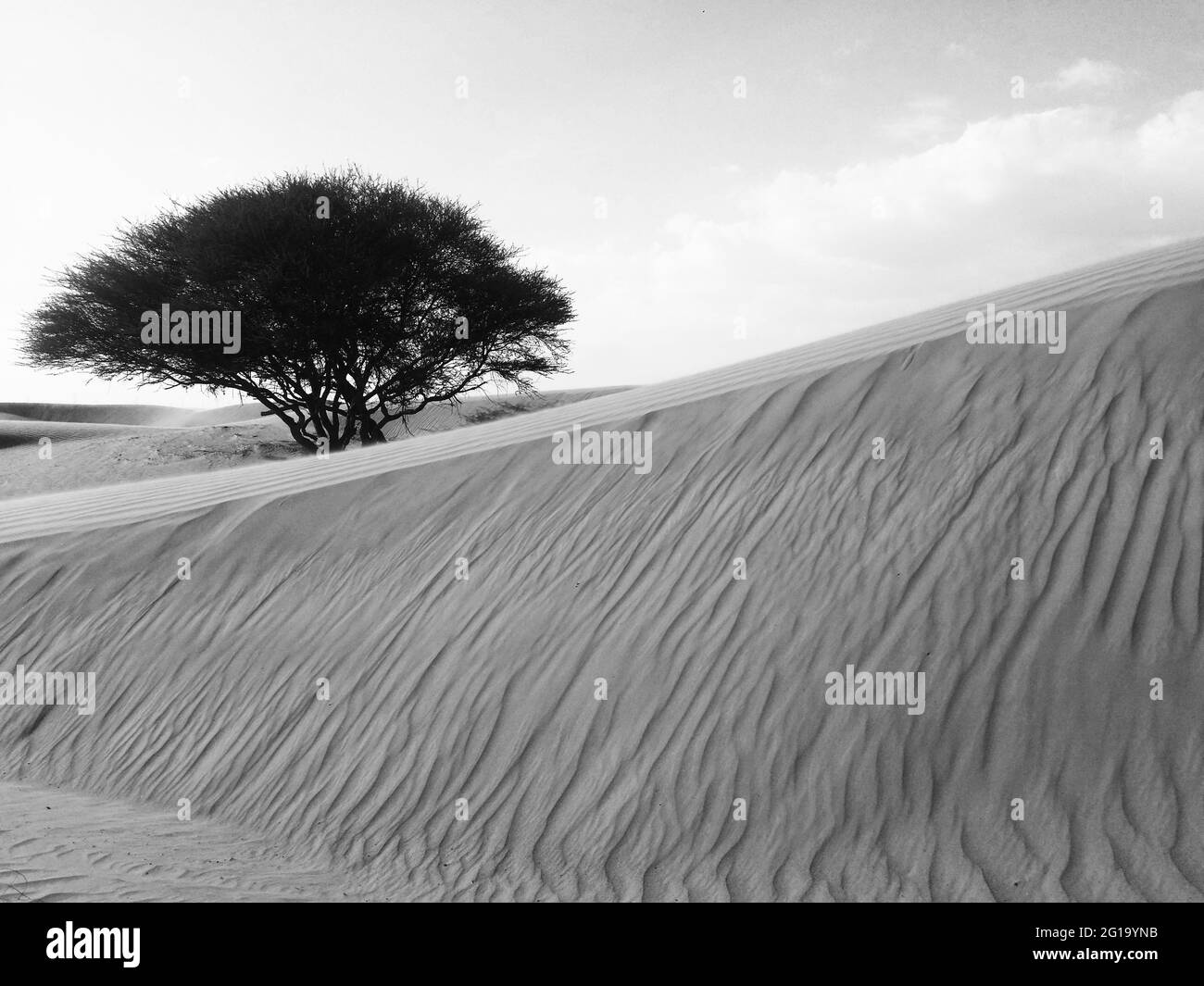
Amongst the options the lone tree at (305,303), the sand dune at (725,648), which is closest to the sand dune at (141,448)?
the lone tree at (305,303)

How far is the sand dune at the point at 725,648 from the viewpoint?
4.25 m

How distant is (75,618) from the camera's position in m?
7.23

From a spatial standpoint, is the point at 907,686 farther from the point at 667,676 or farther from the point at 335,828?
the point at 335,828

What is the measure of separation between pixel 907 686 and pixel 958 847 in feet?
2.54

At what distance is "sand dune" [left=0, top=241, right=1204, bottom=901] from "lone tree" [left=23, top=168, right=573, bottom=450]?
45.4 ft

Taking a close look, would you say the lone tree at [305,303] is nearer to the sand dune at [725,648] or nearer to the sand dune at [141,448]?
the sand dune at [141,448]

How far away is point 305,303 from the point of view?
20531 millimetres

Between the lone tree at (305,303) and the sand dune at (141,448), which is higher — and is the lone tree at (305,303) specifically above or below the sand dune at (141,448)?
above

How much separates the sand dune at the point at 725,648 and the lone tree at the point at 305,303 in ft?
45.4

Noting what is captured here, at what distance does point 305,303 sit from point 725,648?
17.4 meters

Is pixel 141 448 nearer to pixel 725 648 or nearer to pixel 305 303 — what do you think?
pixel 305 303

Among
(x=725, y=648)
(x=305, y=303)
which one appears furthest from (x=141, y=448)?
(x=725, y=648)

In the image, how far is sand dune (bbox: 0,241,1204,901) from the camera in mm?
4254

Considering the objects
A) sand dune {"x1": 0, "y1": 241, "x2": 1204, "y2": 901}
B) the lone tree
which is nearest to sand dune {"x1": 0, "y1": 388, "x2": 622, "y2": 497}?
the lone tree
